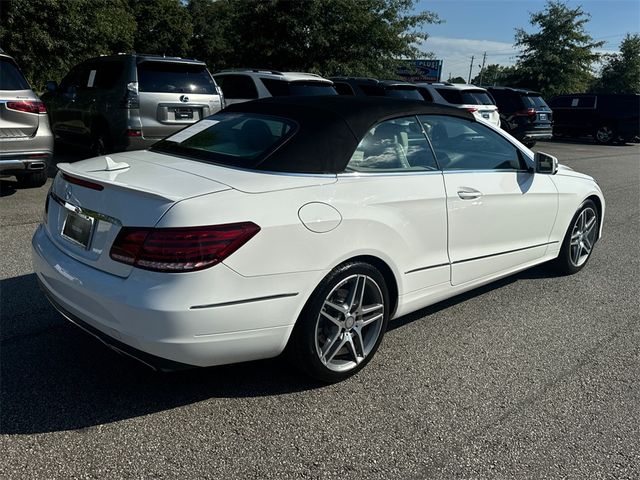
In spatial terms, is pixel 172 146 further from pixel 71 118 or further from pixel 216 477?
pixel 71 118

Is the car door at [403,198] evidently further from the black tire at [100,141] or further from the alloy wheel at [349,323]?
the black tire at [100,141]

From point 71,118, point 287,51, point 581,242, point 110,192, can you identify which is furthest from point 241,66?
point 110,192

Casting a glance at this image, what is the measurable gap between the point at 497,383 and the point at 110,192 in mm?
2316

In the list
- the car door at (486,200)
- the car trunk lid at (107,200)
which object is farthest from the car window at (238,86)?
the car trunk lid at (107,200)

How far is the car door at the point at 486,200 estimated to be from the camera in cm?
363

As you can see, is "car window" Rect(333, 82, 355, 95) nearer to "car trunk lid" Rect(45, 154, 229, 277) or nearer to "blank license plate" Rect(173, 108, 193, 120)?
"blank license plate" Rect(173, 108, 193, 120)

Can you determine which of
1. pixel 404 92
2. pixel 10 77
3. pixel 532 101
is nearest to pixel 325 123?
pixel 10 77

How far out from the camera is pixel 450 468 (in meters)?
2.45

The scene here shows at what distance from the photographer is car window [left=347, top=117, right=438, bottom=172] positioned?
3221 millimetres

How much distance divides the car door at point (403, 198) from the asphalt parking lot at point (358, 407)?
585mm

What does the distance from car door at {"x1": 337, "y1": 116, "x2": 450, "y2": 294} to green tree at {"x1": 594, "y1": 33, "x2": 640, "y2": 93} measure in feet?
127

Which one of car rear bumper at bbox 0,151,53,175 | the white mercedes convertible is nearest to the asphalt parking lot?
the white mercedes convertible

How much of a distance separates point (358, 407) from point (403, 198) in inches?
46.5

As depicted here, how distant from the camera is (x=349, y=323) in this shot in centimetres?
307
